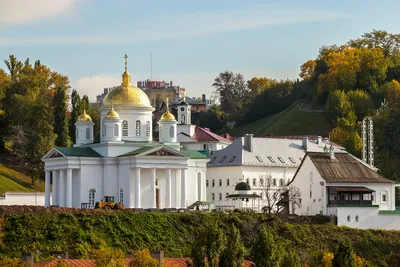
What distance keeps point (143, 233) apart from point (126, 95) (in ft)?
67.5

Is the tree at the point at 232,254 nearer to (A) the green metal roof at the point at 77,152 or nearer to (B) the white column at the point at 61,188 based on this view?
(A) the green metal roof at the point at 77,152

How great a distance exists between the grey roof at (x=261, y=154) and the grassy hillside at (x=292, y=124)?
27.3 metres

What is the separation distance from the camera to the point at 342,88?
509ft

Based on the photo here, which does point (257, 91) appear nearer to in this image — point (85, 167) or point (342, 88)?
point (342, 88)

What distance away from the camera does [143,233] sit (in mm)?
86000

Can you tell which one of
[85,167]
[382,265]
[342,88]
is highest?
[342,88]

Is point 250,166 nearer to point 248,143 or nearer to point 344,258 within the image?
point 248,143

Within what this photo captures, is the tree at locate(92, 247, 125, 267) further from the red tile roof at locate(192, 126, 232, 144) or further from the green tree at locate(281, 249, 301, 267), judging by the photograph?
the red tile roof at locate(192, 126, 232, 144)

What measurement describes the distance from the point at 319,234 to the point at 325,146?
25.4 meters

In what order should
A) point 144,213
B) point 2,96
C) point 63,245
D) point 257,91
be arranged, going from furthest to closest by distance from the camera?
1. point 257,91
2. point 2,96
3. point 144,213
4. point 63,245

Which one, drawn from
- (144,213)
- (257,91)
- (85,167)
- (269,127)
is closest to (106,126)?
(85,167)

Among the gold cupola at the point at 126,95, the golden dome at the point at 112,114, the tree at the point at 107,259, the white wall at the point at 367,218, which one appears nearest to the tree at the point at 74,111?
the gold cupola at the point at 126,95

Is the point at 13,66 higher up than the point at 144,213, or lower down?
higher up

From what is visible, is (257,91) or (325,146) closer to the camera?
(325,146)
